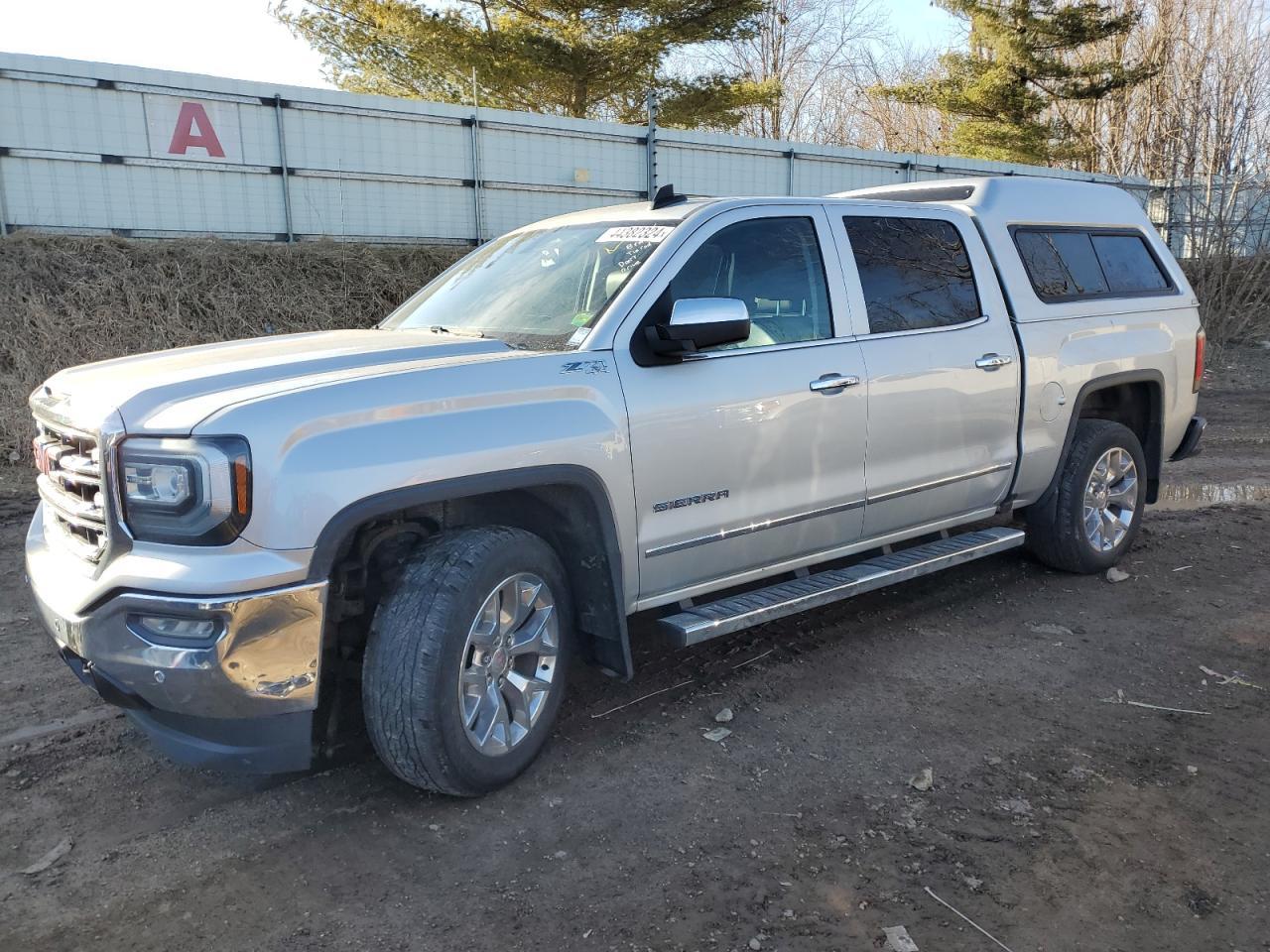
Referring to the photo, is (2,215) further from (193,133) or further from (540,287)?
(540,287)

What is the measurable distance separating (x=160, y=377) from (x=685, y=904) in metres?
2.26

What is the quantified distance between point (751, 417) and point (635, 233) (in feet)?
3.05

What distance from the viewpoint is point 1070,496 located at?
566 centimetres

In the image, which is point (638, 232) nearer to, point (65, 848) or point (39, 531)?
point (39, 531)

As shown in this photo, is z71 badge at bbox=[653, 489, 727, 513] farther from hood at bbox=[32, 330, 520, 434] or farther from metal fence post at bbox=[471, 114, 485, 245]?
metal fence post at bbox=[471, 114, 485, 245]

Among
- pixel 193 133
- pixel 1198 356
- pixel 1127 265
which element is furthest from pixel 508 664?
pixel 193 133

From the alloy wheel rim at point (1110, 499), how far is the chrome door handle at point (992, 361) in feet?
3.61

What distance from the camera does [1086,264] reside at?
5820 millimetres

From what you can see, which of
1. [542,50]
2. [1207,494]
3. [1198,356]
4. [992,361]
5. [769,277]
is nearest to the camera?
[769,277]

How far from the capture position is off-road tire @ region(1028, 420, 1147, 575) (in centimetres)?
566

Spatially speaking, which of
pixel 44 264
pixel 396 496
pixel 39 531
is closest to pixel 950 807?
pixel 396 496

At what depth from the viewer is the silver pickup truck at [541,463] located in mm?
2863

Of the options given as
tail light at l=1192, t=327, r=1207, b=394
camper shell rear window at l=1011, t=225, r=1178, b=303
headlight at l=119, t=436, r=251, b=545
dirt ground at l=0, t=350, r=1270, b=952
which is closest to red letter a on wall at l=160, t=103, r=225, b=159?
dirt ground at l=0, t=350, r=1270, b=952

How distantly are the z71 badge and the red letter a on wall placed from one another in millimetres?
10140
